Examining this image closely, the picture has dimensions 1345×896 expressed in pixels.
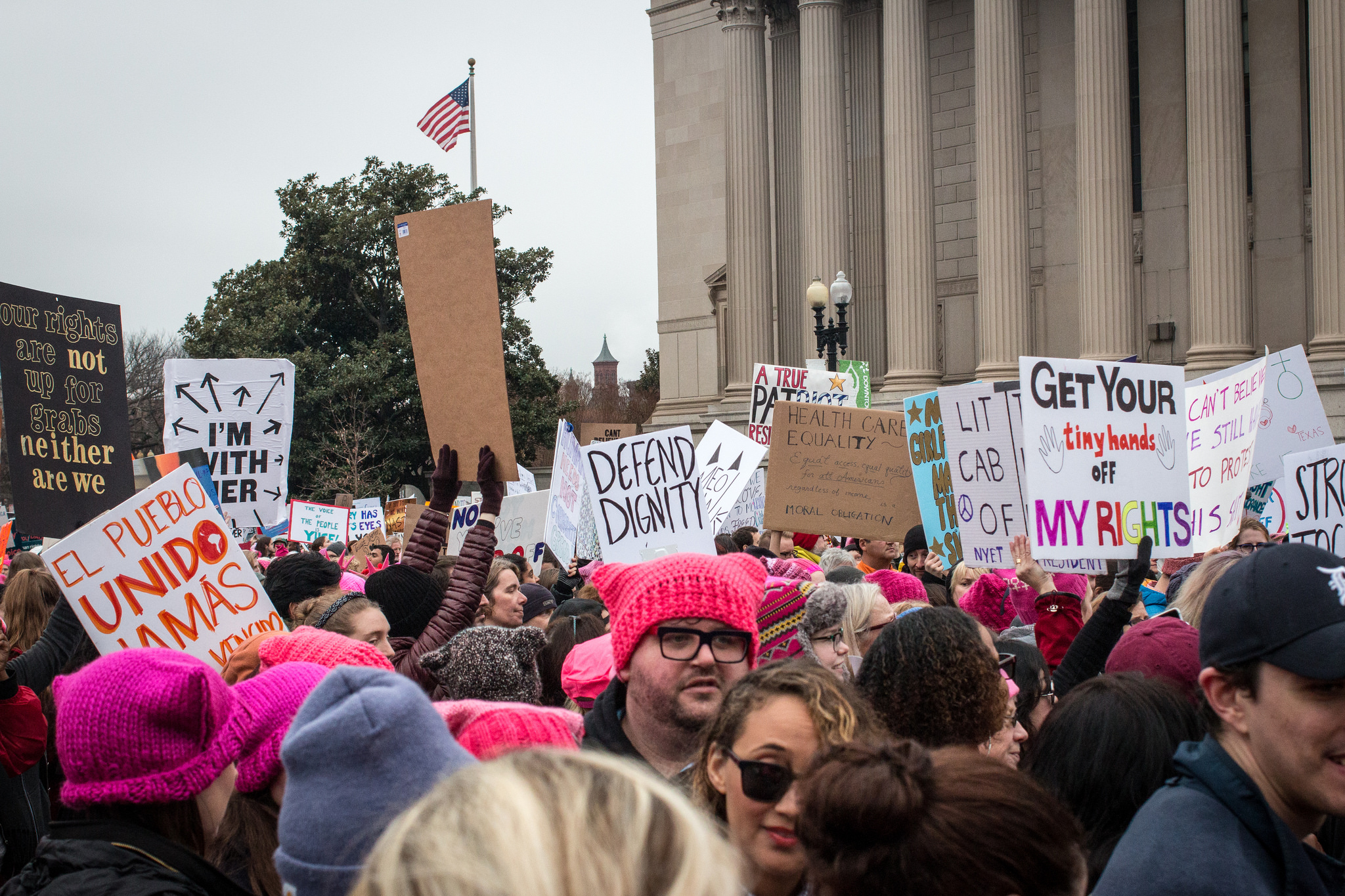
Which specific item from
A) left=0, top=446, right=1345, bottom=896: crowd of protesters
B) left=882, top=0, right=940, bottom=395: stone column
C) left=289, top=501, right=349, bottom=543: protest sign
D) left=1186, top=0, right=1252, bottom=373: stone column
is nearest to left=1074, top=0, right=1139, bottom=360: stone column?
left=1186, top=0, right=1252, bottom=373: stone column

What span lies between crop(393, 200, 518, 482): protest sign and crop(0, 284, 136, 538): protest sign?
175 centimetres

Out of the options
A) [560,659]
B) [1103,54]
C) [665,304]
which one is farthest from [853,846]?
[665,304]

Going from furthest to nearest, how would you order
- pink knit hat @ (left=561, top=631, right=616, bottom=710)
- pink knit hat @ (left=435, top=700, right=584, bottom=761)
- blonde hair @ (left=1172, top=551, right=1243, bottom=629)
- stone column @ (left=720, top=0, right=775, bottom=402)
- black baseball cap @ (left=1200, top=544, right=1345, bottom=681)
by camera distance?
stone column @ (left=720, top=0, right=775, bottom=402), blonde hair @ (left=1172, top=551, right=1243, bottom=629), pink knit hat @ (left=561, top=631, right=616, bottom=710), pink knit hat @ (left=435, top=700, right=584, bottom=761), black baseball cap @ (left=1200, top=544, right=1345, bottom=681)

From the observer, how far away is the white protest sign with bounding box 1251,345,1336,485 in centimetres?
1000

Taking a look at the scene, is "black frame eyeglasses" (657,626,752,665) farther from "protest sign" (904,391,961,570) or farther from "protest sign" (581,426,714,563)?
"protest sign" (581,426,714,563)

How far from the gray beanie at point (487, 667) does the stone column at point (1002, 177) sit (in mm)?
22003

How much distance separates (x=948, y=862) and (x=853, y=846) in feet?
0.52

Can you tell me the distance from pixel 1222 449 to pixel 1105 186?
58.6 feet

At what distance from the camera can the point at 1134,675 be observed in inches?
135

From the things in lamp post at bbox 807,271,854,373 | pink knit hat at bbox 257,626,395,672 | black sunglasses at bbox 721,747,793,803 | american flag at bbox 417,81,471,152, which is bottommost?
black sunglasses at bbox 721,747,793,803

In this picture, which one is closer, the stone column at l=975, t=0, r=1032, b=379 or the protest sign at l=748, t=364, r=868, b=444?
the protest sign at l=748, t=364, r=868, b=444

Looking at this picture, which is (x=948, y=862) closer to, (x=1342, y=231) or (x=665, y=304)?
(x=1342, y=231)

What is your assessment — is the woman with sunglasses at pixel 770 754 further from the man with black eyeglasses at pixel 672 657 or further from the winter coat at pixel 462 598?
the winter coat at pixel 462 598

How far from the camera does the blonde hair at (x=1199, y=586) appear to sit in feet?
16.7
